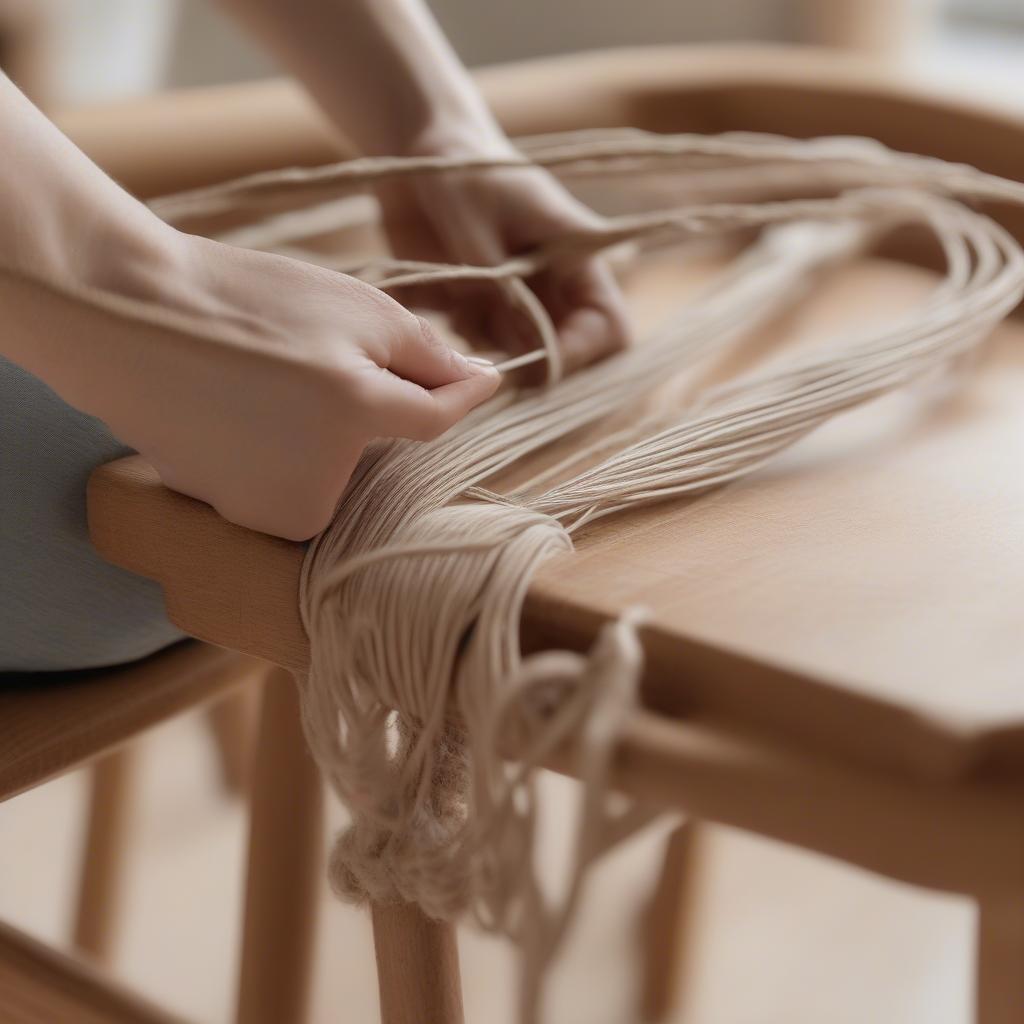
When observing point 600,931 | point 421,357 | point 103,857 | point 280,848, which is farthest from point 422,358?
point 600,931

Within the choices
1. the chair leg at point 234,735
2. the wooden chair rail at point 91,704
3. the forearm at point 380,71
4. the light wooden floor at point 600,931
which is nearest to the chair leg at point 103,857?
the light wooden floor at point 600,931

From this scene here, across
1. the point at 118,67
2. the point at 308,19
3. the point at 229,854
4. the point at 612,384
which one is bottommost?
the point at 229,854

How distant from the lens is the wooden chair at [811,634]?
344mm

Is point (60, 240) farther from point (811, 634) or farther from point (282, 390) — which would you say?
point (811, 634)

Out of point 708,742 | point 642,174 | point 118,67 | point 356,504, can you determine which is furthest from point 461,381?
point 118,67

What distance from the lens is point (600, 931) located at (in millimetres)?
1239

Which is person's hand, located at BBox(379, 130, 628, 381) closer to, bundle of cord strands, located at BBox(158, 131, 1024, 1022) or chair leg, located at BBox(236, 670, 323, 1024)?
bundle of cord strands, located at BBox(158, 131, 1024, 1022)

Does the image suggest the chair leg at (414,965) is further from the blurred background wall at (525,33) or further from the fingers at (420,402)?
the blurred background wall at (525,33)

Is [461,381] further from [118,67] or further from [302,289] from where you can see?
[118,67]

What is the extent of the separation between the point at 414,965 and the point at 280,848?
240mm

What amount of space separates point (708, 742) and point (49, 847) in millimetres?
1086

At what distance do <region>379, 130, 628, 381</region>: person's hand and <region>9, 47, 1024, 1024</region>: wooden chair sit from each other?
12cm

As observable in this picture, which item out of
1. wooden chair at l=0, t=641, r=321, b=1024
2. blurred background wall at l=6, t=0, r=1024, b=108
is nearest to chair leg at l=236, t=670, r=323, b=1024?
wooden chair at l=0, t=641, r=321, b=1024

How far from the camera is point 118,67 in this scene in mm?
1608
